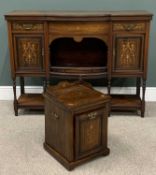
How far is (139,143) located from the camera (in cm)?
240

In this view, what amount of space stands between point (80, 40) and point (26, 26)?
493mm

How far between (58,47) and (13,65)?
1.76 feet

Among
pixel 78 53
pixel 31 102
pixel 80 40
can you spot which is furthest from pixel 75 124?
pixel 78 53

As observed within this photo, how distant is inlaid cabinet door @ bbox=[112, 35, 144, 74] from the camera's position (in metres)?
2.63

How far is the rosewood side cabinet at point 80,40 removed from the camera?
2.57 meters

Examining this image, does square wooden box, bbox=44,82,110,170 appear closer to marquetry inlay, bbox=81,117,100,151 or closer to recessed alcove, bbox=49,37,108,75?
marquetry inlay, bbox=81,117,100,151

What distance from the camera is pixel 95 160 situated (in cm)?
217

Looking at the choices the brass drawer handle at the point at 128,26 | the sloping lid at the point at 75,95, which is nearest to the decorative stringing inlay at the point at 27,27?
the sloping lid at the point at 75,95

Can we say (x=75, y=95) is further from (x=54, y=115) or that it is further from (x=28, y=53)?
(x=28, y=53)

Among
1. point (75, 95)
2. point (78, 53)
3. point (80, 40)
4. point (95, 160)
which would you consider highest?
point (80, 40)

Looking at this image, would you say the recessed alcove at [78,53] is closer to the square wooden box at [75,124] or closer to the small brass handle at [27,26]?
the small brass handle at [27,26]

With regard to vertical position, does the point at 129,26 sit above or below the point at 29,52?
above

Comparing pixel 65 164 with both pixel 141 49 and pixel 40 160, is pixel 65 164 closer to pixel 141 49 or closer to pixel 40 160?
pixel 40 160

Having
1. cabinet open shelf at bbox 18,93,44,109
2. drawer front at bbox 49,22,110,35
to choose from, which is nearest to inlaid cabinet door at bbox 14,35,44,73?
drawer front at bbox 49,22,110,35
